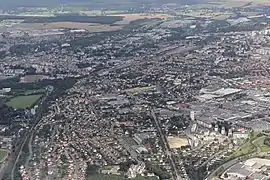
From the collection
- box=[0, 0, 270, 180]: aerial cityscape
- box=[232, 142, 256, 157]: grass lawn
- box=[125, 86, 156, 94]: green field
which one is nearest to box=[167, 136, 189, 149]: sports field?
box=[0, 0, 270, 180]: aerial cityscape

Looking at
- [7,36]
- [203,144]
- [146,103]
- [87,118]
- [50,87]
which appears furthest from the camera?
A: [7,36]

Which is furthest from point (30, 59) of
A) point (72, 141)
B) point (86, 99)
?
point (72, 141)

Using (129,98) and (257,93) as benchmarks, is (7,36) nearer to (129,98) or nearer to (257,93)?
(129,98)

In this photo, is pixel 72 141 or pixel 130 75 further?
pixel 130 75

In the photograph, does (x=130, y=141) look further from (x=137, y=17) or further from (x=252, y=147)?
(x=137, y=17)

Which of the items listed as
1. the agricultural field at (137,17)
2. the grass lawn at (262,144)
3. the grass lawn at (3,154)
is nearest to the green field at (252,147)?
the grass lawn at (262,144)
